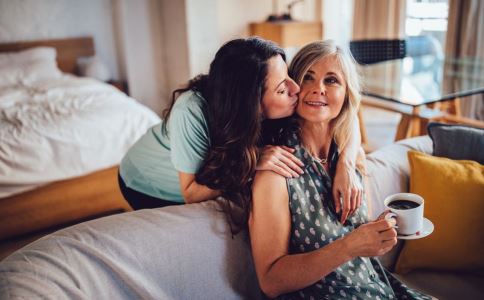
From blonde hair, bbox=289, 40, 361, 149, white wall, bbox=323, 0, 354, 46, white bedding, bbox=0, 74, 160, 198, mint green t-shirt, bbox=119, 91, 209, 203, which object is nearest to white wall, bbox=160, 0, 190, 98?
white bedding, bbox=0, 74, 160, 198

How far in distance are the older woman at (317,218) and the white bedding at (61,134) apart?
1.65 m

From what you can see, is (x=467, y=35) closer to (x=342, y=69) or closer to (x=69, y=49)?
(x=342, y=69)

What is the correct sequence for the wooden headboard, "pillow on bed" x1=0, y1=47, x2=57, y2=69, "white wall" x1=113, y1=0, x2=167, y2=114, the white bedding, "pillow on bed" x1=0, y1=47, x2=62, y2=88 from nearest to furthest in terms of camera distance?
the white bedding < "pillow on bed" x1=0, y1=47, x2=62, y2=88 < "pillow on bed" x1=0, y1=47, x2=57, y2=69 < the wooden headboard < "white wall" x1=113, y1=0, x2=167, y2=114

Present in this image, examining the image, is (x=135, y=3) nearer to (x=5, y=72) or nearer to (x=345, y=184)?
(x=5, y=72)

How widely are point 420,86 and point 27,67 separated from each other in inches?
128

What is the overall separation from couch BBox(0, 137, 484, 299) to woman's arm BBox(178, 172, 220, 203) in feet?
0.14

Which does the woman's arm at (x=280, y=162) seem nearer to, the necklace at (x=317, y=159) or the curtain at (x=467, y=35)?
the necklace at (x=317, y=159)

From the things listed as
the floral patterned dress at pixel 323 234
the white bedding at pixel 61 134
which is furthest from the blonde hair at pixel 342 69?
the white bedding at pixel 61 134

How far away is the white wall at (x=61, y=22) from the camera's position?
417 centimetres

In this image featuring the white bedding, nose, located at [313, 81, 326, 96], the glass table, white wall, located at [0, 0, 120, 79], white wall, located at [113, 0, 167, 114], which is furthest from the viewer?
white wall, located at [113, 0, 167, 114]

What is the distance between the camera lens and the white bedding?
2.43 meters

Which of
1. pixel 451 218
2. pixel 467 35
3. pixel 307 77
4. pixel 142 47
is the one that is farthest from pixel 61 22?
pixel 451 218

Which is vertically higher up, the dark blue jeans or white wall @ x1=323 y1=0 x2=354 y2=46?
white wall @ x1=323 y1=0 x2=354 y2=46

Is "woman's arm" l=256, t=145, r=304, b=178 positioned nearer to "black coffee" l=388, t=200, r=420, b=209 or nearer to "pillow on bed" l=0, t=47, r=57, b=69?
"black coffee" l=388, t=200, r=420, b=209
